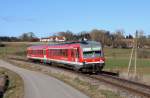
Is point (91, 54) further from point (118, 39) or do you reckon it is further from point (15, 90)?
point (118, 39)

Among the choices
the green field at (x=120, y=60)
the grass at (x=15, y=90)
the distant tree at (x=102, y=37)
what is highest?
the distant tree at (x=102, y=37)

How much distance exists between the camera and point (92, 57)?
3675 cm

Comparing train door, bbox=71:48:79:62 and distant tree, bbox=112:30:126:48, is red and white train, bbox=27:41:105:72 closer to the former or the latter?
train door, bbox=71:48:79:62

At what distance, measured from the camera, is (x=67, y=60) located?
4200 centimetres

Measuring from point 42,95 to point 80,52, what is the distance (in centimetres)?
1706

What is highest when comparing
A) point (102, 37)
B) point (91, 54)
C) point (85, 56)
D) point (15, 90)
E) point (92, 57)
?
point (91, 54)

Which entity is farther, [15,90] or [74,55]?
[74,55]

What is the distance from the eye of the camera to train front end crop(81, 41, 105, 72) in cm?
3647

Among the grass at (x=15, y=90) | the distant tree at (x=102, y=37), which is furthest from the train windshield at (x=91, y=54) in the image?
the distant tree at (x=102, y=37)

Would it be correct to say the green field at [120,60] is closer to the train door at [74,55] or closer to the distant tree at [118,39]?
the train door at [74,55]

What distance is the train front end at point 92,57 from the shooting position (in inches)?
1436

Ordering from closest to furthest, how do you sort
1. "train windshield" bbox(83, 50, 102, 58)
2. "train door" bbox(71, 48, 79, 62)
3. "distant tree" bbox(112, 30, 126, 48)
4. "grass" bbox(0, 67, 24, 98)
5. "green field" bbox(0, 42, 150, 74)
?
"grass" bbox(0, 67, 24, 98) → "train windshield" bbox(83, 50, 102, 58) → "train door" bbox(71, 48, 79, 62) → "green field" bbox(0, 42, 150, 74) → "distant tree" bbox(112, 30, 126, 48)

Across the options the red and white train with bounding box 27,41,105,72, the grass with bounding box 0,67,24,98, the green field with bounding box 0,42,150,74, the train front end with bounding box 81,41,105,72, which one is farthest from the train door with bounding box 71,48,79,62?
the green field with bounding box 0,42,150,74

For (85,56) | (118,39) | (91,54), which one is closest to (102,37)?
(118,39)
